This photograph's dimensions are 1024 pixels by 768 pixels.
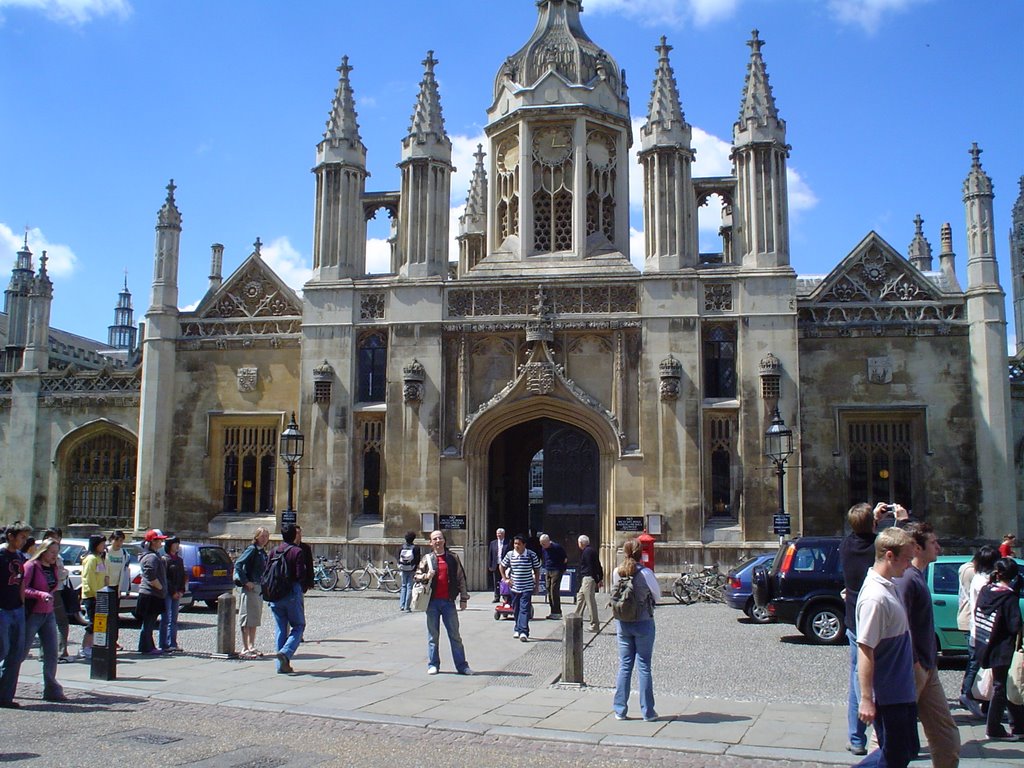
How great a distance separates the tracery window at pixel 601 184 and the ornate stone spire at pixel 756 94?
12.3 feet

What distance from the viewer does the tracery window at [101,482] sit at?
29.5m

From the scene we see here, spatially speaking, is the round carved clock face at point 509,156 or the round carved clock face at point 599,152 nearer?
the round carved clock face at point 599,152

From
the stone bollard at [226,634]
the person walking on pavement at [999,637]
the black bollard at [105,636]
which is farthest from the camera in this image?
the stone bollard at [226,634]

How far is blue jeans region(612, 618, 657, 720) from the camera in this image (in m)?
9.59

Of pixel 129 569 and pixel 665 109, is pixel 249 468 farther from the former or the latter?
pixel 665 109

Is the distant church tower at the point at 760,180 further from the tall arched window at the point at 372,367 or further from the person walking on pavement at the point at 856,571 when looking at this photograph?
the person walking on pavement at the point at 856,571

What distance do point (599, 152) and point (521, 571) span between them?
14.4m

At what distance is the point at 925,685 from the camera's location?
6.22m

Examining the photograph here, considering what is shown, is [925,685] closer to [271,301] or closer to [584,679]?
[584,679]

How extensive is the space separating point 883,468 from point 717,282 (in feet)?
20.3

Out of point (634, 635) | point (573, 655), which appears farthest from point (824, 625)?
point (634, 635)

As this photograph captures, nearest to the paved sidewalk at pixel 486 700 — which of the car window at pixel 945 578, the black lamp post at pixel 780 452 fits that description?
the car window at pixel 945 578

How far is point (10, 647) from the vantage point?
1020cm

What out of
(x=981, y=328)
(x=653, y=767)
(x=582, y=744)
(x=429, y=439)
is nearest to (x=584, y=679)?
(x=582, y=744)
